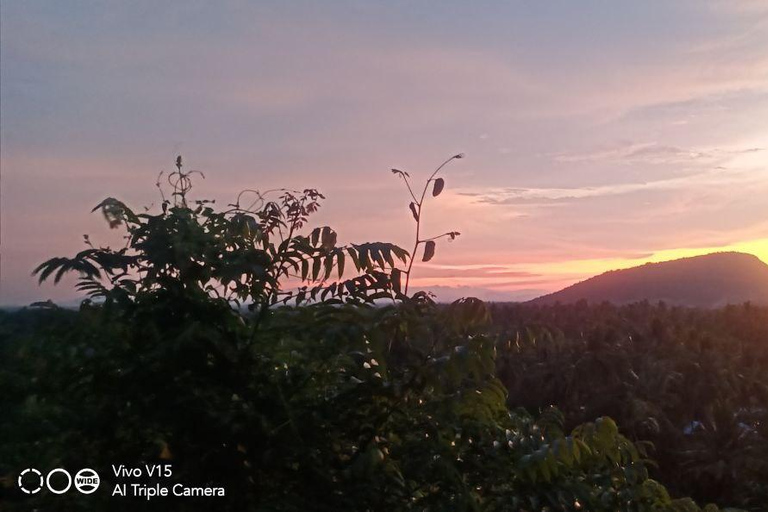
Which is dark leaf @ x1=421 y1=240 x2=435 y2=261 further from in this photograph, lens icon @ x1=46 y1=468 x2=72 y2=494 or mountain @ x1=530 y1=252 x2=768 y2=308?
mountain @ x1=530 y1=252 x2=768 y2=308

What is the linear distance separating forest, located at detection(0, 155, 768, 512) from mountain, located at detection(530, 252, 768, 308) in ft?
114

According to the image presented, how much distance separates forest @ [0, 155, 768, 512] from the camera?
3051mm

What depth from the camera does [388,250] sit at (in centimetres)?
322

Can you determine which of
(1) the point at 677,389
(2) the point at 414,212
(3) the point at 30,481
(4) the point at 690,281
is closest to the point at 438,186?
(2) the point at 414,212

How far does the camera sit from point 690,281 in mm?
40719

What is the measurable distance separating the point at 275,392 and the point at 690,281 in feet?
135

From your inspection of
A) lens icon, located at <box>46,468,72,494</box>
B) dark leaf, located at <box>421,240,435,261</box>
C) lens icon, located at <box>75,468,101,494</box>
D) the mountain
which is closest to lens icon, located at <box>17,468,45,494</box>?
lens icon, located at <box>46,468,72,494</box>

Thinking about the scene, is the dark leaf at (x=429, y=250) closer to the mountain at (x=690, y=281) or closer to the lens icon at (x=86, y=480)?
the lens icon at (x=86, y=480)

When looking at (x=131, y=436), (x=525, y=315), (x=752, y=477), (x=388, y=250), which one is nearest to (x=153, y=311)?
(x=131, y=436)

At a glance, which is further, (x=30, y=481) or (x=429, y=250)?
(x=429, y=250)

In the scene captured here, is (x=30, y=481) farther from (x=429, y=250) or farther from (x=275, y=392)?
(x=429, y=250)

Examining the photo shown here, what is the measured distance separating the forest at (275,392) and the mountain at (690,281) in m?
34.9

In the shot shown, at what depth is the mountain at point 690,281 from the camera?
38.4 metres

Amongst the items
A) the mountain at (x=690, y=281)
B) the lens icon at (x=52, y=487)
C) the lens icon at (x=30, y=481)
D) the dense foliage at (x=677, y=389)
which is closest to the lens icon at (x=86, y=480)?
the lens icon at (x=52, y=487)
